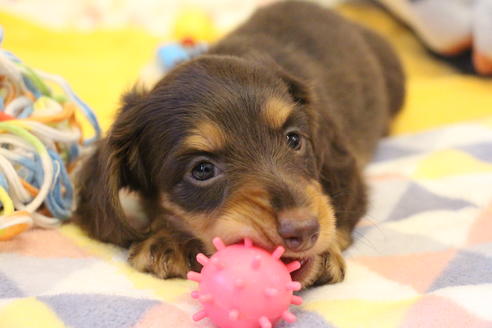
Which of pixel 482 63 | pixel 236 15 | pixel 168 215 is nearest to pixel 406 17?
pixel 482 63

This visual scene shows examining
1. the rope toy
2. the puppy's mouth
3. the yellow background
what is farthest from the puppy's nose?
the yellow background

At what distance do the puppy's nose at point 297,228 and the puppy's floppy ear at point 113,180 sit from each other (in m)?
0.80

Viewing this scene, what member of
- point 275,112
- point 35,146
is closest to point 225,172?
point 275,112

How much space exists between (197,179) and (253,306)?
695 mm

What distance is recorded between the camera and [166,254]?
2275 mm

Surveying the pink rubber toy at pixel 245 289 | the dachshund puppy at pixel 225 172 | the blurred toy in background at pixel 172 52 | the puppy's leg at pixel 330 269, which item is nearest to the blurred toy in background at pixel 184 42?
the blurred toy in background at pixel 172 52

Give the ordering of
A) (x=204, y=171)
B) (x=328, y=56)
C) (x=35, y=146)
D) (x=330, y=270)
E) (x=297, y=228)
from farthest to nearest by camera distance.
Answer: (x=328, y=56)
(x=35, y=146)
(x=204, y=171)
(x=330, y=270)
(x=297, y=228)

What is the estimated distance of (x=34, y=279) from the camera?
207 centimetres

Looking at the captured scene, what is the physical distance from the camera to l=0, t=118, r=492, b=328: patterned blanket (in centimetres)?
179

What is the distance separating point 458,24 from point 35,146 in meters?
3.58

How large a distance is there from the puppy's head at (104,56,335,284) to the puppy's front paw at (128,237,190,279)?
4.0 inches

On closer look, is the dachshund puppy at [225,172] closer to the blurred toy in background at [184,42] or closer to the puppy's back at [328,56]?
the puppy's back at [328,56]

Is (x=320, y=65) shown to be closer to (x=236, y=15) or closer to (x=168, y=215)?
(x=168, y=215)

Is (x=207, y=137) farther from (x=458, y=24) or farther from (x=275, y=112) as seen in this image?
(x=458, y=24)
